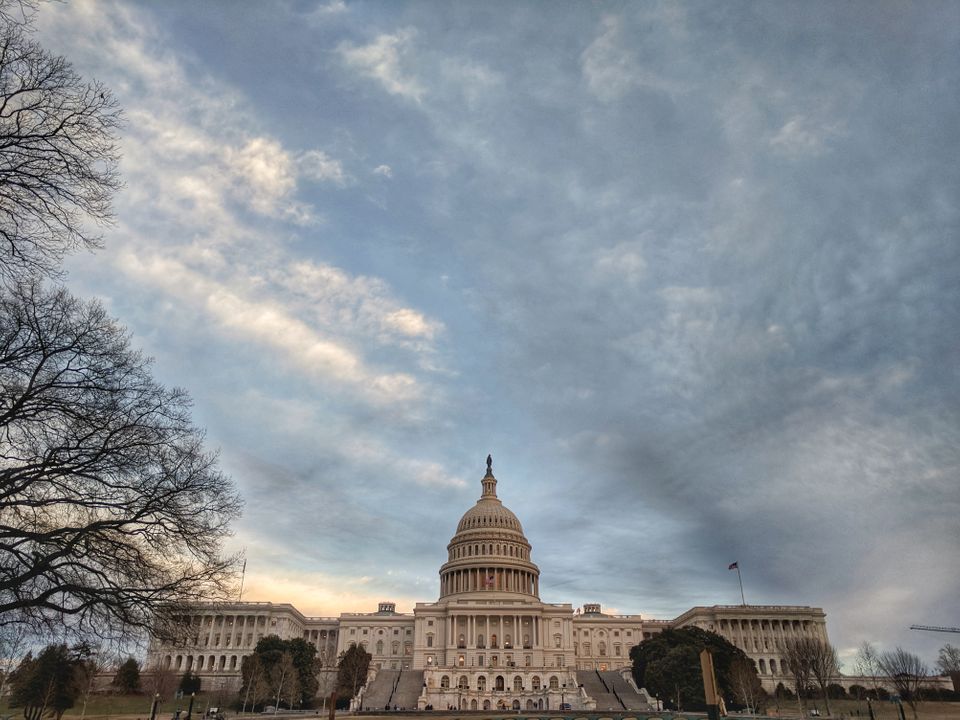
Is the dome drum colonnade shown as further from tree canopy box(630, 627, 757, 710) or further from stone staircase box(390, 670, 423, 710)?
tree canopy box(630, 627, 757, 710)

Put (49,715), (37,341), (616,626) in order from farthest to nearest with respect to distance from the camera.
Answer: (616,626) < (49,715) < (37,341)

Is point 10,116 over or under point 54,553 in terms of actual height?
over

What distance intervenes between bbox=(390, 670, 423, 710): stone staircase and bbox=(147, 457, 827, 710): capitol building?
0.32 meters

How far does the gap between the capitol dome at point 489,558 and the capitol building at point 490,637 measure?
9.9 inches

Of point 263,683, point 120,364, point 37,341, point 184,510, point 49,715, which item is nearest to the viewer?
point 37,341

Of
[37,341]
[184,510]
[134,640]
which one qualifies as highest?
[37,341]

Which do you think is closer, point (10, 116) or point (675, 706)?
point (10, 116)

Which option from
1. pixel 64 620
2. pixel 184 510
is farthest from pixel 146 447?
pixel 64 620

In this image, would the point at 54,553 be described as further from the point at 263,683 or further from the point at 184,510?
the point at 263,683

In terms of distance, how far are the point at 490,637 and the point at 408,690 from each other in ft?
76.6

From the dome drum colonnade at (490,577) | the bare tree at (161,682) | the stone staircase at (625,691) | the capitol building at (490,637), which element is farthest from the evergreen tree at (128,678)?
the stone staircase at (625,691)

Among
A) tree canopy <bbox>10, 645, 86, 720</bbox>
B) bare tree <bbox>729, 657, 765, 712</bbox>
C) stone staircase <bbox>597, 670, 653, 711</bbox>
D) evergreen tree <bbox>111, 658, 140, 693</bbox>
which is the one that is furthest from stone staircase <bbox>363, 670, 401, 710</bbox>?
bare tree <bbox>729, 657, 765, 712</bbox>

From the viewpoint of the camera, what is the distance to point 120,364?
51.3 ft

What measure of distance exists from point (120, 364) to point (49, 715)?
66157 millimetres
